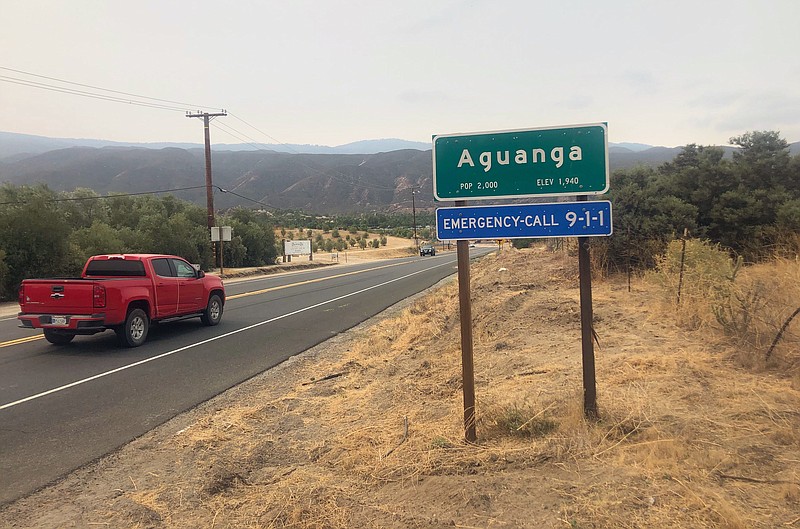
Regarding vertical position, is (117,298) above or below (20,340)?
above

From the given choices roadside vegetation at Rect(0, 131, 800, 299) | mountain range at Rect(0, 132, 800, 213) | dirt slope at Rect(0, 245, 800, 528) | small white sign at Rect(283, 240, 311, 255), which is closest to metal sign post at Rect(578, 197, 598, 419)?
dirt slope at Rect(0, 245, 800, 528)

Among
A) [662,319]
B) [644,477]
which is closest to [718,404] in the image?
[644,477]

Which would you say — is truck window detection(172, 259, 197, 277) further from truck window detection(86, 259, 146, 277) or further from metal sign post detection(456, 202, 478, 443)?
metal sign post detection(456, 202, 478, 443)

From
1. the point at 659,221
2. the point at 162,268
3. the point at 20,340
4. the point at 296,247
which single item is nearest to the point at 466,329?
the point at 162,268

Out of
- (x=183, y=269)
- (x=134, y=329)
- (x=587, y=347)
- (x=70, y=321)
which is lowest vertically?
(x=134, y=329)

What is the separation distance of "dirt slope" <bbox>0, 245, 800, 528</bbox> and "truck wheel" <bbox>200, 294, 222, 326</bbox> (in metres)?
6.27

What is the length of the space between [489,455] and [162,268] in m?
9.59

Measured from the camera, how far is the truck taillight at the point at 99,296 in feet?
31.2

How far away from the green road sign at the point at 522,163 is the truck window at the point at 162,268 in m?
8.60

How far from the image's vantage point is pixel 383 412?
574cm

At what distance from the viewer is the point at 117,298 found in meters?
9.82

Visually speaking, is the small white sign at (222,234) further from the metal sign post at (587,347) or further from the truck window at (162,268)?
the metal sign post at (587,347)

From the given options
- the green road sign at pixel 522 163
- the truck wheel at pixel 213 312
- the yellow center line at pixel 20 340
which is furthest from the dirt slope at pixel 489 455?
the yellow center line at pixel 20 340

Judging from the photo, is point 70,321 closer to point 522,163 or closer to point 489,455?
point 489,455
